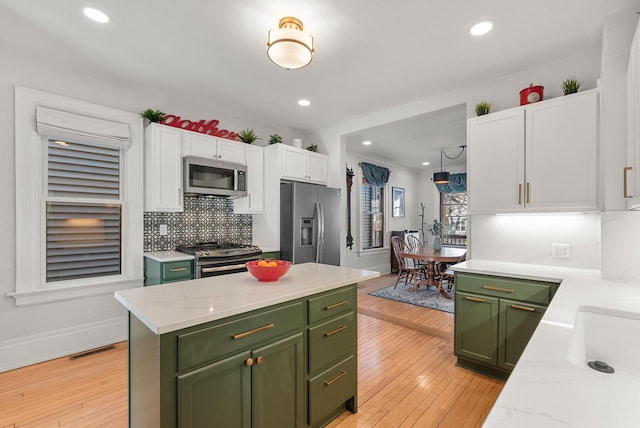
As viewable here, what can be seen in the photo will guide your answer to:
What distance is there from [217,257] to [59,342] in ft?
5.16

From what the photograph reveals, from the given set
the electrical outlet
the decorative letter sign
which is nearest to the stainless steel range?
the decorative letter sign

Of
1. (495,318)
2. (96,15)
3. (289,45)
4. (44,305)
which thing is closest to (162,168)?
(96,15)

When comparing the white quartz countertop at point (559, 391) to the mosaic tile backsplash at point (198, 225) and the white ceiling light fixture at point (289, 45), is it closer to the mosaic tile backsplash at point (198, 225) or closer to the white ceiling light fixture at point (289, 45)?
the white ceiling light fixture at point (289, 45)

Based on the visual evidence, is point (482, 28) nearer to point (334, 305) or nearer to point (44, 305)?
point (334, 305)

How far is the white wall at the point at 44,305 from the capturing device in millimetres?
2611

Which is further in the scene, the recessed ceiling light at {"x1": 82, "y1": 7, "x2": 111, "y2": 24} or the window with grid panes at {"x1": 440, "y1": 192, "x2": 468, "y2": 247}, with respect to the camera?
the window with grid panes at {"x1": 440, "y1": 192, "x2": 468, "y2": 247}

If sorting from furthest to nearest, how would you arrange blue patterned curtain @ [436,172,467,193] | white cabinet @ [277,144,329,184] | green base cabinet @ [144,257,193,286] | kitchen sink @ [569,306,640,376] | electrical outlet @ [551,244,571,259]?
blue patterned curtain @ [436,172,467,193] → white cabinet @ [277,144,329,184] → green base cabinet @ [144,257,193,286] → electrical outlet @ [551,244,571,259] → kitchen sink @ [569,306,640,376]

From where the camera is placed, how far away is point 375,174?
21.8 feet

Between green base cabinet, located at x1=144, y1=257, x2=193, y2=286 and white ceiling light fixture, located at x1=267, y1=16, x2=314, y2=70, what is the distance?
2.14 meters

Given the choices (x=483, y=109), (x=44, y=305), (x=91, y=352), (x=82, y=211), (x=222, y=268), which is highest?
(x=483, y=109)

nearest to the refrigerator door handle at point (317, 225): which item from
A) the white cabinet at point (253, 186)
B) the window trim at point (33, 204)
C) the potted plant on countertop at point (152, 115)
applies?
the white cabinet at point (253, 186)

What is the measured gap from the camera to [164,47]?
8.41 feet

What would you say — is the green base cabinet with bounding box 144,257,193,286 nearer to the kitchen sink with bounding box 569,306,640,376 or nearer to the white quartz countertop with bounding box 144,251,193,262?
the white quartz countertop with bounding box 144,251,193,262

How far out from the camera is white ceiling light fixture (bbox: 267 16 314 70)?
2.01m
